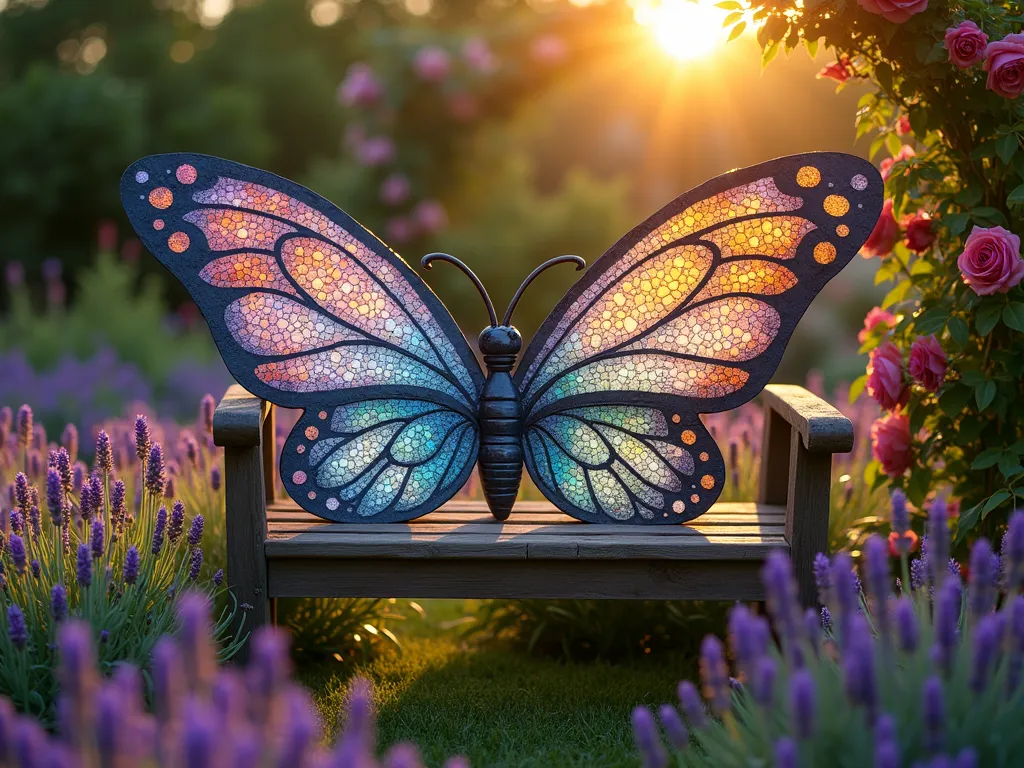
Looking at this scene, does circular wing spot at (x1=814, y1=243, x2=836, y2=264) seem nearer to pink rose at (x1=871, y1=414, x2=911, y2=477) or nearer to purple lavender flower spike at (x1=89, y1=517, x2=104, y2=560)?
pink rose at (x1=871, y1=414, x2=911, y2=477)

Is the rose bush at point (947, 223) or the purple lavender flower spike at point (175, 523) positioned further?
the rose bush at point (947, 223)

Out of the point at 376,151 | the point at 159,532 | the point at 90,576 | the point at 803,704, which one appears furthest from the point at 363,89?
the point at 803,704

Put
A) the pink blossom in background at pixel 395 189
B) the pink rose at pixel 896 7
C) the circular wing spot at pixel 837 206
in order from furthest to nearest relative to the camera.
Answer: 1. the pink blossom in background at pixel 395 189
2. the circular wing spot at pixel 837 206
3. the pink rose at pixel 896 7

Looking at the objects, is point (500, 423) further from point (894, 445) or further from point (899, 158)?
point (899, 158)

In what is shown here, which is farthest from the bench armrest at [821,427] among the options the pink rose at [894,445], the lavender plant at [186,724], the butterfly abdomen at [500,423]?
the lavender plant at [186,724]

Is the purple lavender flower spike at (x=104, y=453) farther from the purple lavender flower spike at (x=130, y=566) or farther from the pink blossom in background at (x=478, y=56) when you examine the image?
the pink blossom in background at (x=478, y=56)

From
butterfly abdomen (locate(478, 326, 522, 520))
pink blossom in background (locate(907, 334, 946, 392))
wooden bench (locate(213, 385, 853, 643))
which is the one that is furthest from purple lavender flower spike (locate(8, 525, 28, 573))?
pink blossom in background (locate(907, 334, 946, 392))
